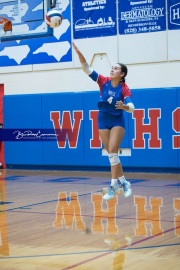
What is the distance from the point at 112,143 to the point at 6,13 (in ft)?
30.4

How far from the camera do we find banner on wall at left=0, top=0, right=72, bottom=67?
14.7 meters

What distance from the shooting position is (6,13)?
51.3ft

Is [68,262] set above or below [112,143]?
below

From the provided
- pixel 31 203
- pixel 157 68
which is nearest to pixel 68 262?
pixel 31 203

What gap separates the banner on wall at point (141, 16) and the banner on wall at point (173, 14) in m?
0.15

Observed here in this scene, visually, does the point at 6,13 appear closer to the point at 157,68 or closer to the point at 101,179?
the point at 157,68

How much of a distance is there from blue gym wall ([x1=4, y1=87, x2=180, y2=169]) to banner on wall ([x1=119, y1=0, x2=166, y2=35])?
159 cm

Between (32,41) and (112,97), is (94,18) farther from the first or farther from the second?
(112,97)

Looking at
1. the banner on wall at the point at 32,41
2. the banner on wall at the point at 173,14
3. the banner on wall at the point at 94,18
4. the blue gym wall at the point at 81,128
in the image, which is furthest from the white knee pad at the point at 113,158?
the banner on wall at the point at 32,41

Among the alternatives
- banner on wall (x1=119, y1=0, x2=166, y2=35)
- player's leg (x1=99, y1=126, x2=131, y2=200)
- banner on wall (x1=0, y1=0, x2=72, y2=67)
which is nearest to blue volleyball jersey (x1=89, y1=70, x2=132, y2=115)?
player's leg (x1=99, y1=126, x2=131, y2=200)

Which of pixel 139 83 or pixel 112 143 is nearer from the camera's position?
pixel 112 143

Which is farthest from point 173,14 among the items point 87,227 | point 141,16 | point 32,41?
point 87,227

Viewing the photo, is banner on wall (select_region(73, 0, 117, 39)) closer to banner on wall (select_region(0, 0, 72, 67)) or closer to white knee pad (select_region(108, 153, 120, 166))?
banner on wall (select_region(0, 0, 72, 67))

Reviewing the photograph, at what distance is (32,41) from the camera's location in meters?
15.3
